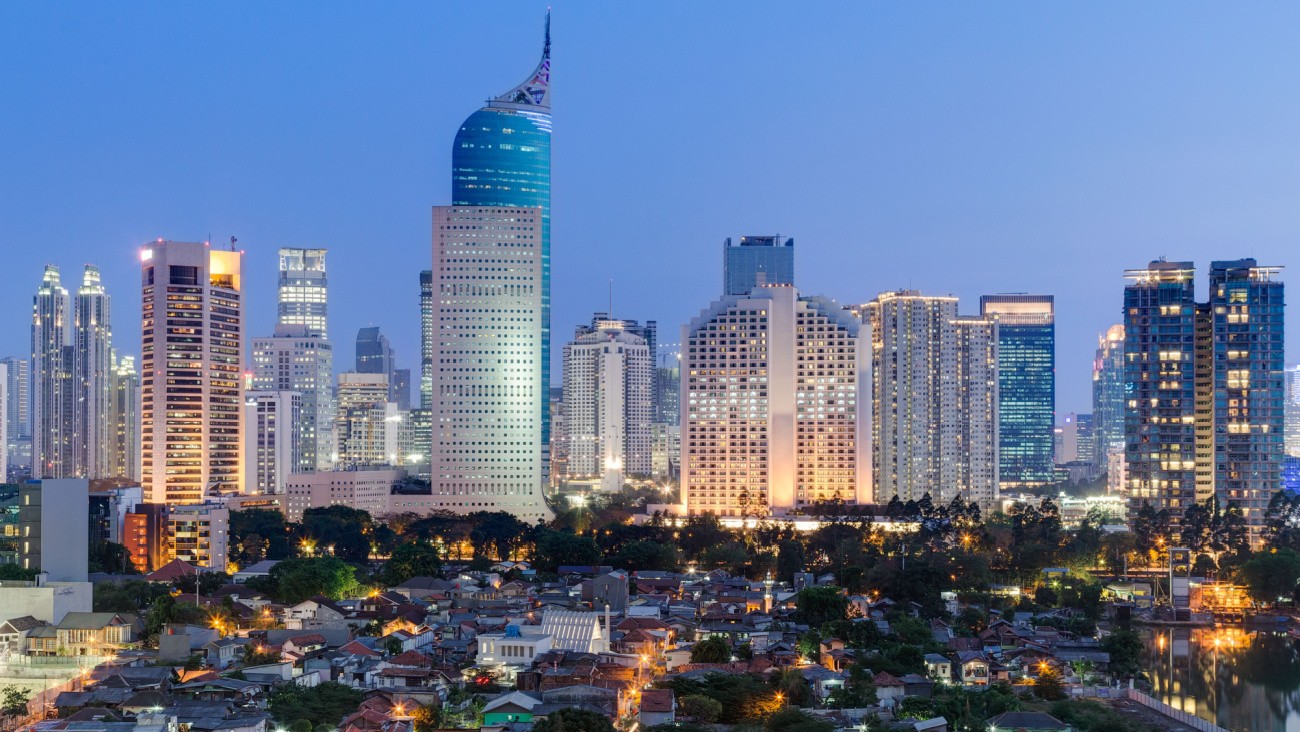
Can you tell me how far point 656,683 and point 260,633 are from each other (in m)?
8.55

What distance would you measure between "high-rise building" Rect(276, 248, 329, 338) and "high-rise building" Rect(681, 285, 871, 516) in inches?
1823

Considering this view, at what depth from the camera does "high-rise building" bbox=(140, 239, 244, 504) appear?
57.6 metres

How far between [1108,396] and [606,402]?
34.4 meters

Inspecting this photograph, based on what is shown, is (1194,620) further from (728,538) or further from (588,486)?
(588,486)

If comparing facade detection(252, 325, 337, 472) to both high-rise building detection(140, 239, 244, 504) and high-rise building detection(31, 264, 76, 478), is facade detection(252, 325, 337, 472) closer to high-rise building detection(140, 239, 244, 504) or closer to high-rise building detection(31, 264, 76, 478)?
high-rise building detection(31, 264, 76, 478)

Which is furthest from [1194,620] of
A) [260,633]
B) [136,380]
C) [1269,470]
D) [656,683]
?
[136,380]

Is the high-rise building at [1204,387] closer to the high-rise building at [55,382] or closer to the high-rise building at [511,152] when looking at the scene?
the high-rise building at [511,152]

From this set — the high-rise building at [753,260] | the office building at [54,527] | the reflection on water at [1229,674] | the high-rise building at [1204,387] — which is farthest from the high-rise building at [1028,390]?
the office building at [54,527]

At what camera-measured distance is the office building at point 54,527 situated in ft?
117

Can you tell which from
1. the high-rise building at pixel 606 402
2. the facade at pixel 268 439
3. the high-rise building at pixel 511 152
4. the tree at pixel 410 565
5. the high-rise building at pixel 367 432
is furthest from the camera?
the high-rise building at pixel 606 402

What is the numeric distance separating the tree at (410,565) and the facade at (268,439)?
35.9m

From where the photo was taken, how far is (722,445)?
199ft

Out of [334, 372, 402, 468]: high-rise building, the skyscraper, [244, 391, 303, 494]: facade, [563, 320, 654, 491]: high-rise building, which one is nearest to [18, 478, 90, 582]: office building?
the skyscraper

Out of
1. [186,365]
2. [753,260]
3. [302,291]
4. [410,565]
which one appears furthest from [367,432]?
[410,565]
